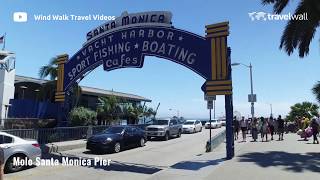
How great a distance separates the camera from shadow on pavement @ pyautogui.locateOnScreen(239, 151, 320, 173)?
1311cm

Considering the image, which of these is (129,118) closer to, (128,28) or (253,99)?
(253,99)

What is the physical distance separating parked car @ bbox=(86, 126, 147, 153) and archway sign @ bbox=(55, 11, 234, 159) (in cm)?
360

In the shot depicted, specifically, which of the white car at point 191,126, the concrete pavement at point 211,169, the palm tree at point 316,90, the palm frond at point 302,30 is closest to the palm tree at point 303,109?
the white car at point 191,126

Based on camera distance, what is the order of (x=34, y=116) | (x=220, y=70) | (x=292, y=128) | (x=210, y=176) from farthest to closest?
(x=292, y=128) < (x=34, y=116) < (x=220, y=70) < (x=210, y=176)

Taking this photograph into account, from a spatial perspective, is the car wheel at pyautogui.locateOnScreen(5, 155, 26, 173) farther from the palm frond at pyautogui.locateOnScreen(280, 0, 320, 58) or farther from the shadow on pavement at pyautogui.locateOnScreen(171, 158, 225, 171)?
the palm frond at pyautogui.locateOnScreen(280, 0, 320, 58)

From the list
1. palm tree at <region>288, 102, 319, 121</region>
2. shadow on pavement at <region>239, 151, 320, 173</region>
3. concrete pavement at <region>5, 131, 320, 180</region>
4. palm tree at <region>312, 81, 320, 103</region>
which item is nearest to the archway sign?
shadow on pavement at <region>239, 151, 320, 173</region>

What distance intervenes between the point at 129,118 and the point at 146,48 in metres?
23.1

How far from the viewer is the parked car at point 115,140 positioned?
19981 millimetres

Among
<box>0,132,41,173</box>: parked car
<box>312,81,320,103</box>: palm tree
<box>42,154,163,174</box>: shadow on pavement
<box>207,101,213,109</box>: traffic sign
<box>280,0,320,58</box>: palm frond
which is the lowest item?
<box>42,154,163,174</box>: shadow on pavement

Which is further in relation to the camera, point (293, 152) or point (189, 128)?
point (189, 128)

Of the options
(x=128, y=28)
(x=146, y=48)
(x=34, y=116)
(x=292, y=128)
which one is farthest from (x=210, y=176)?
(x=292, y=128)

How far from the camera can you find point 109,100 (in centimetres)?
3488

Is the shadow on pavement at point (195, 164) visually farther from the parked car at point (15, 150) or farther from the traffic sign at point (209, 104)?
the parked car at point (15, 150)

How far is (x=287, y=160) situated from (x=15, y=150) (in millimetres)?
9977
